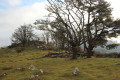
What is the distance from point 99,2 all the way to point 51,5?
996 cm

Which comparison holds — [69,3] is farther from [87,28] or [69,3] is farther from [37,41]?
[37,41]

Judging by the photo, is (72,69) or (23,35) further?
(23,35)

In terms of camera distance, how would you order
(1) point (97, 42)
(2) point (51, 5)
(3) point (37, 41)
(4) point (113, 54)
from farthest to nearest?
1. (3) point (37, 41)
2. (4) point (113, 54)
3. (1) point (97, 42)
4. (2) point (51, 5)

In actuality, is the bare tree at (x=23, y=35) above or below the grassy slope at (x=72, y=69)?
above

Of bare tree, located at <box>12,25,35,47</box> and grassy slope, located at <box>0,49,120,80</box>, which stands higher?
bare tree, located at <box>12,25,35,47</box>

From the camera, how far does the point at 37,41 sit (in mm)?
73438

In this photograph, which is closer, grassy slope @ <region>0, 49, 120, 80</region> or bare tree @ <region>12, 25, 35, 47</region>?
grassy slope @ <region>0, 49, 120, 80</region>

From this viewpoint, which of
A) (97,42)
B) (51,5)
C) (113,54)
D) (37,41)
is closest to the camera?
(51,5)

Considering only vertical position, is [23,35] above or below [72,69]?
above

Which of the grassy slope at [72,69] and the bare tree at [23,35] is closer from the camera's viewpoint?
the grassy slope at [72,69]

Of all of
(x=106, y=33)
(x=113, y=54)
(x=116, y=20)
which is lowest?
(x=113, y=54)

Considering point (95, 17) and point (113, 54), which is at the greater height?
point (95, 17)

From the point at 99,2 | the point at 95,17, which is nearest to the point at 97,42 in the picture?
the point at 95,17

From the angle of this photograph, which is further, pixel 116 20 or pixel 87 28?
pixel 87 28
